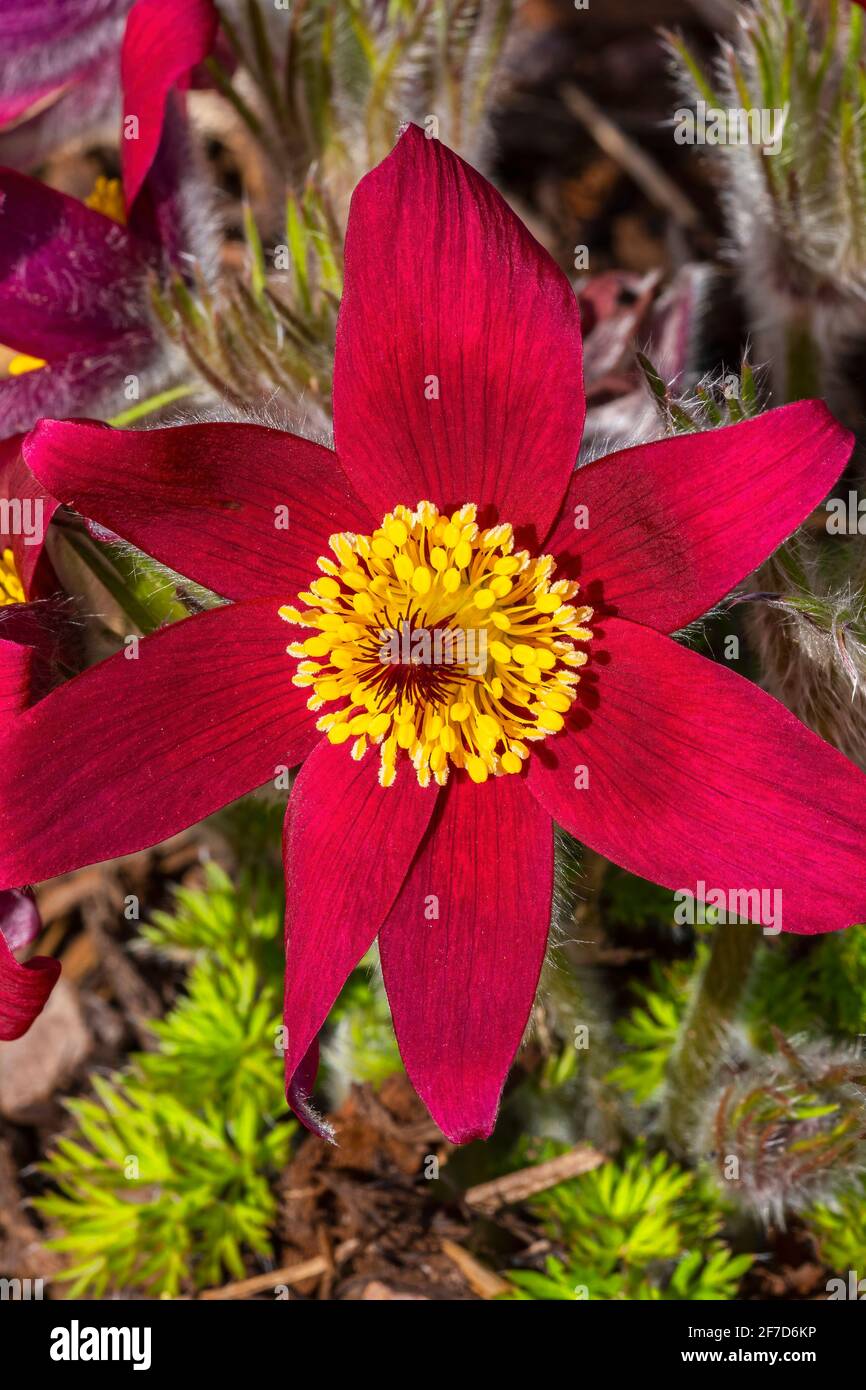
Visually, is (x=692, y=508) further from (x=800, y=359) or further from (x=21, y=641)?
(x=800, y=359)

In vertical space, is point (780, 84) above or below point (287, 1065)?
above

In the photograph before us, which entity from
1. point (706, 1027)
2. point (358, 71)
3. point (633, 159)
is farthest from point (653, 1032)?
point (633, 159)

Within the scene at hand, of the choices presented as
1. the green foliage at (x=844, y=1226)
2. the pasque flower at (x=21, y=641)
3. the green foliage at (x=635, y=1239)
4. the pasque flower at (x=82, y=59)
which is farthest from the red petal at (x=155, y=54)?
the green foliage at (x=844, y=1226)

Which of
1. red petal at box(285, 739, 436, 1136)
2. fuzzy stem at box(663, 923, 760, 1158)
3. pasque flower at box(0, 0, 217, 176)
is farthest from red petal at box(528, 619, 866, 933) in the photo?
pasque flower at box(0, 0, 217, 176)

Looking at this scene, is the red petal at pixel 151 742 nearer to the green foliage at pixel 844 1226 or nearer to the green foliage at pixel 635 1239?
the green foliage at pixel 635 1239

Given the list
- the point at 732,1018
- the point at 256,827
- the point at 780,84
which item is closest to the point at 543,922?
the point at 732,1018
